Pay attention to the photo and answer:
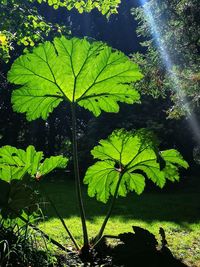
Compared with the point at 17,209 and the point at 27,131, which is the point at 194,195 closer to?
the point at 17,209

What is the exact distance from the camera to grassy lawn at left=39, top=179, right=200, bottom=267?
5.27 metres

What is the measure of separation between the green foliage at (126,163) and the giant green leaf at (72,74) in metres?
0.39

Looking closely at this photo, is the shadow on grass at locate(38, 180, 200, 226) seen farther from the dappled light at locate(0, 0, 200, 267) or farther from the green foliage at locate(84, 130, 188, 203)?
the green foliage at locate(84, 130, 188, 203)

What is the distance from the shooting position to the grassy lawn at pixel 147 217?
5.27 m

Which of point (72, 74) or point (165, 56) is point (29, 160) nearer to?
point (72, 74)

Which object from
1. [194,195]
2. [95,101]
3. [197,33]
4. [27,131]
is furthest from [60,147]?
[95,101]

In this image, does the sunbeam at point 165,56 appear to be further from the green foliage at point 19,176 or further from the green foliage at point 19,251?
the green foliage at point 19,251

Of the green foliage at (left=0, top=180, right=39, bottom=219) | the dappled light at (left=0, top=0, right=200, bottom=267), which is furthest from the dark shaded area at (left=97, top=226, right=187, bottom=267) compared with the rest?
the green foliage at (left=0, top=180, right=39, bottom=219)

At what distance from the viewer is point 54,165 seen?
3.17 meters

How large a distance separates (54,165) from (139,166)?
0.72 meters

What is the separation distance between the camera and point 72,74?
3.04m

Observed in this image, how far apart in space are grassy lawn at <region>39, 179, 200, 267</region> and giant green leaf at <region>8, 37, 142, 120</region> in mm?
1178

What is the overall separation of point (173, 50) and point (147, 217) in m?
4.16

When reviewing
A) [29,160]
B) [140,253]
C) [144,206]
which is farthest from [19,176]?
[144,206]
